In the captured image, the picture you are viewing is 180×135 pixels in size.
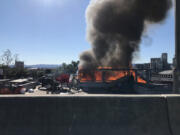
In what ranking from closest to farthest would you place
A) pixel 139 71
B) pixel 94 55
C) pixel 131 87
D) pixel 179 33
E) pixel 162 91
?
pixel 179 33 → pixel 162 91 → pixel 131 87 → pixel 139 71 → pixel 94 55

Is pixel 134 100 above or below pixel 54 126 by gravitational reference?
above

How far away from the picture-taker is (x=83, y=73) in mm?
12039

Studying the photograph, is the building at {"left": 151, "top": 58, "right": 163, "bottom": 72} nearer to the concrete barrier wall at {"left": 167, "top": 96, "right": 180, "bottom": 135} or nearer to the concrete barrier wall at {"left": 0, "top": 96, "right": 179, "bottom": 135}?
the concrete barrier wall at {"left": 167, "top": 96, "right": 180, "bottom": 135}

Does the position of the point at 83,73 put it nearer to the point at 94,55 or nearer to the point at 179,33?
the point at 94,55

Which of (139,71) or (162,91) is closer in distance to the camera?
(162,91)

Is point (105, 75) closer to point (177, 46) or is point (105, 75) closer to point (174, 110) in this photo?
point (177, 46)

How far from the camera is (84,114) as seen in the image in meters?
2.85

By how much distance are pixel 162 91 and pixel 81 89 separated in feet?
→ 17.1

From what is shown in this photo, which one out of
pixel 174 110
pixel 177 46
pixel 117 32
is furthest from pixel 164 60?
pixel 174 110

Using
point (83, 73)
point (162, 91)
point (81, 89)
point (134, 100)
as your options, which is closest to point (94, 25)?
point (83, 73)

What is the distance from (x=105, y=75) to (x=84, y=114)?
344 inches

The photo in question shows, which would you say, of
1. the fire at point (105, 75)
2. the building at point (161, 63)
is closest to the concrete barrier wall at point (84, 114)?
the fire at point (105, 75)

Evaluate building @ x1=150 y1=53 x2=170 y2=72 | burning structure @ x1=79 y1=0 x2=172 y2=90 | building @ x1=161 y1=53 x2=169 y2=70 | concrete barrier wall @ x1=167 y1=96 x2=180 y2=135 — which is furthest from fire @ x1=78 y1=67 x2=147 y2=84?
concrete barrier wall @ x1=167 y1=96 x2=180 y2=135

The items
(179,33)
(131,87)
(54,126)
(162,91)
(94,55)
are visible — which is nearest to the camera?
(54,126)
